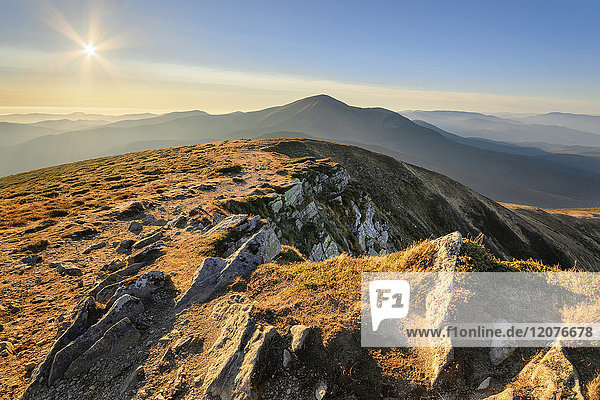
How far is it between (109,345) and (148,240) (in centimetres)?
904

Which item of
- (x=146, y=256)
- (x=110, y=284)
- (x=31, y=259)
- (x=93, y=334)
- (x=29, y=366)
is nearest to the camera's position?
(x=29, y=366)

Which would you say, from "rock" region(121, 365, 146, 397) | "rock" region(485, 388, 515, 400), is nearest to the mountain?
"rock" region(121, 365, 146, 397)

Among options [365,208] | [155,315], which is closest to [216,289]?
[155,315]

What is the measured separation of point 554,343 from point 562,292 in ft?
7.06

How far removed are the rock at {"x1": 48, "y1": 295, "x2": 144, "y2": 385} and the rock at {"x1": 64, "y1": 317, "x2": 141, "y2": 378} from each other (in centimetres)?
23

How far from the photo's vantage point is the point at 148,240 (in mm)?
16219

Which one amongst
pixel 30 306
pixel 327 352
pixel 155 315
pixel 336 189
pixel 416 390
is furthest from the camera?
pixel 336 189

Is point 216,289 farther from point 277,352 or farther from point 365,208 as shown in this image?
point 365,208

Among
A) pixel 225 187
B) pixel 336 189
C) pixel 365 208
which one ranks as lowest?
pixel 365 208

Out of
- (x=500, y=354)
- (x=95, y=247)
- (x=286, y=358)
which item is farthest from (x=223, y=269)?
(x=95, y=247)

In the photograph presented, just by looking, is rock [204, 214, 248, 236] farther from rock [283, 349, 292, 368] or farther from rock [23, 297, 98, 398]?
rock [283, 349, 292, 368]

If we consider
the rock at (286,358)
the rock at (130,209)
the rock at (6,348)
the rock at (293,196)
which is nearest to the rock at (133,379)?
the rock at (286,358)

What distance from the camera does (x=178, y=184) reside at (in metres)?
31.0

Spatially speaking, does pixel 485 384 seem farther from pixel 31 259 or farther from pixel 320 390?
pixel 31 259
